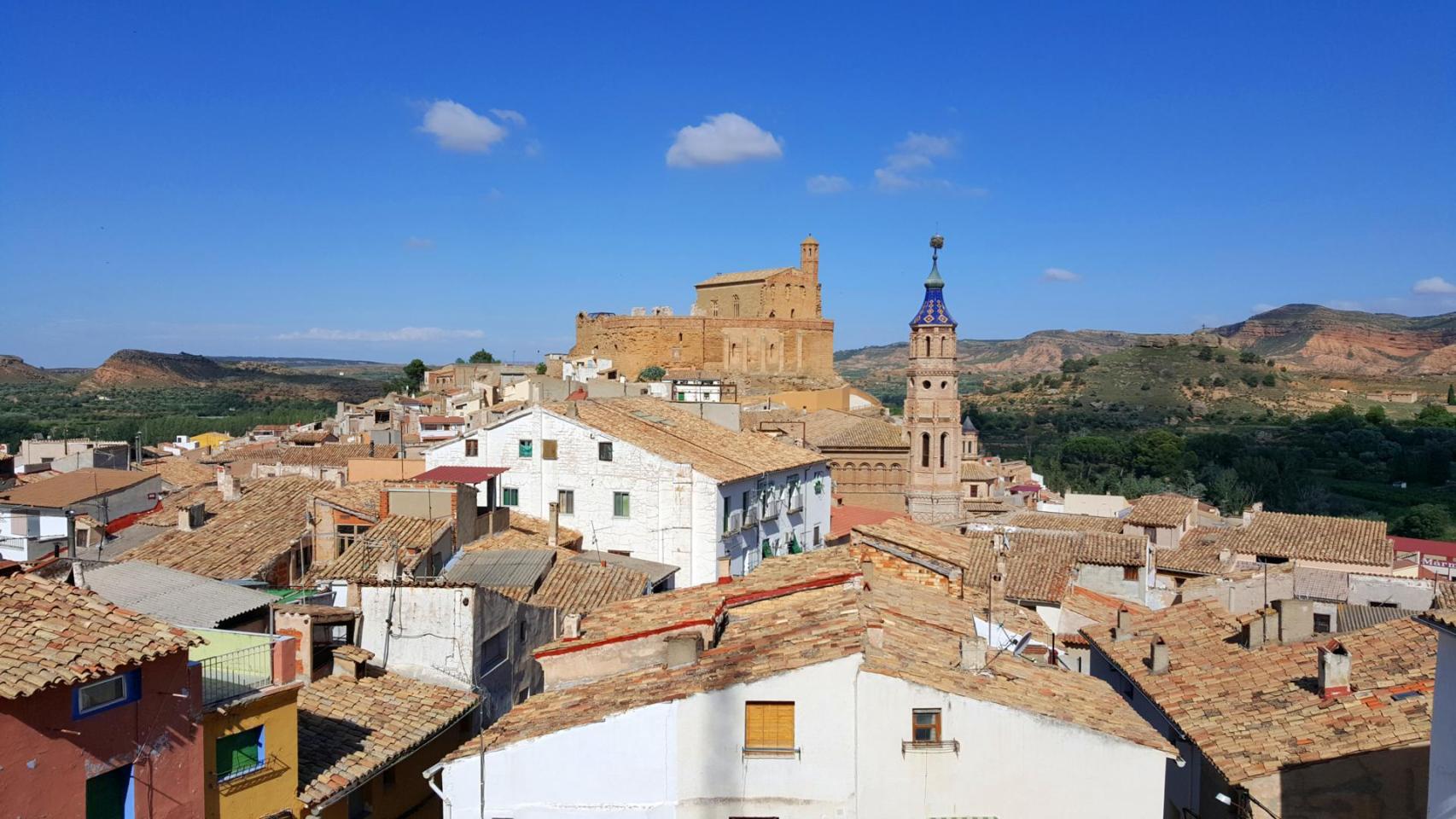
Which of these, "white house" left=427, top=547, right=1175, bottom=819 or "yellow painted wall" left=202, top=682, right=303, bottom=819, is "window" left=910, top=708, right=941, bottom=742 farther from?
"yellow painted wall" left=202, top=682, right=303, bottom=819

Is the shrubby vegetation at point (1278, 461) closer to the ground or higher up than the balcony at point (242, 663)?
closer to the ground

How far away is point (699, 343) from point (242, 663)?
81.8 m

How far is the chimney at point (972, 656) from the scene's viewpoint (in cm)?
967

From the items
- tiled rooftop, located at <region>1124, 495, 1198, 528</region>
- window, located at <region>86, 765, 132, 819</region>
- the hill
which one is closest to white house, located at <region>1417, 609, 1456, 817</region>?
window, located at <region>86, 765, 132, 819</region>

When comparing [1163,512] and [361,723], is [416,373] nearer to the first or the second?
[1163,512]

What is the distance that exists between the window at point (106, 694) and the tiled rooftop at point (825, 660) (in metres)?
2.52

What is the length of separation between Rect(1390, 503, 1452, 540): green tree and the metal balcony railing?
5007 centimetres

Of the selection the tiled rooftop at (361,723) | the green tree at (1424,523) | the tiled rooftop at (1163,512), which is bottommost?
the green tree at (1424,523)

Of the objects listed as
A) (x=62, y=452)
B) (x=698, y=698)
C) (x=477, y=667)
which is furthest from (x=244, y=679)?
(x=62, y=452)

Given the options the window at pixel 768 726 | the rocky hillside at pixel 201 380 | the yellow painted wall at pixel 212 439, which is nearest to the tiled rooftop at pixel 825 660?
the window at pixel 768 726

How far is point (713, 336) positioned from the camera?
91.8m

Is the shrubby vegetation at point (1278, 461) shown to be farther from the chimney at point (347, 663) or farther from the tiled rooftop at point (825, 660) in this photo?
the chimney at point (347, 663)

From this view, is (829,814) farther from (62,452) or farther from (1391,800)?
(62,452)

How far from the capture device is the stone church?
91.6 m
